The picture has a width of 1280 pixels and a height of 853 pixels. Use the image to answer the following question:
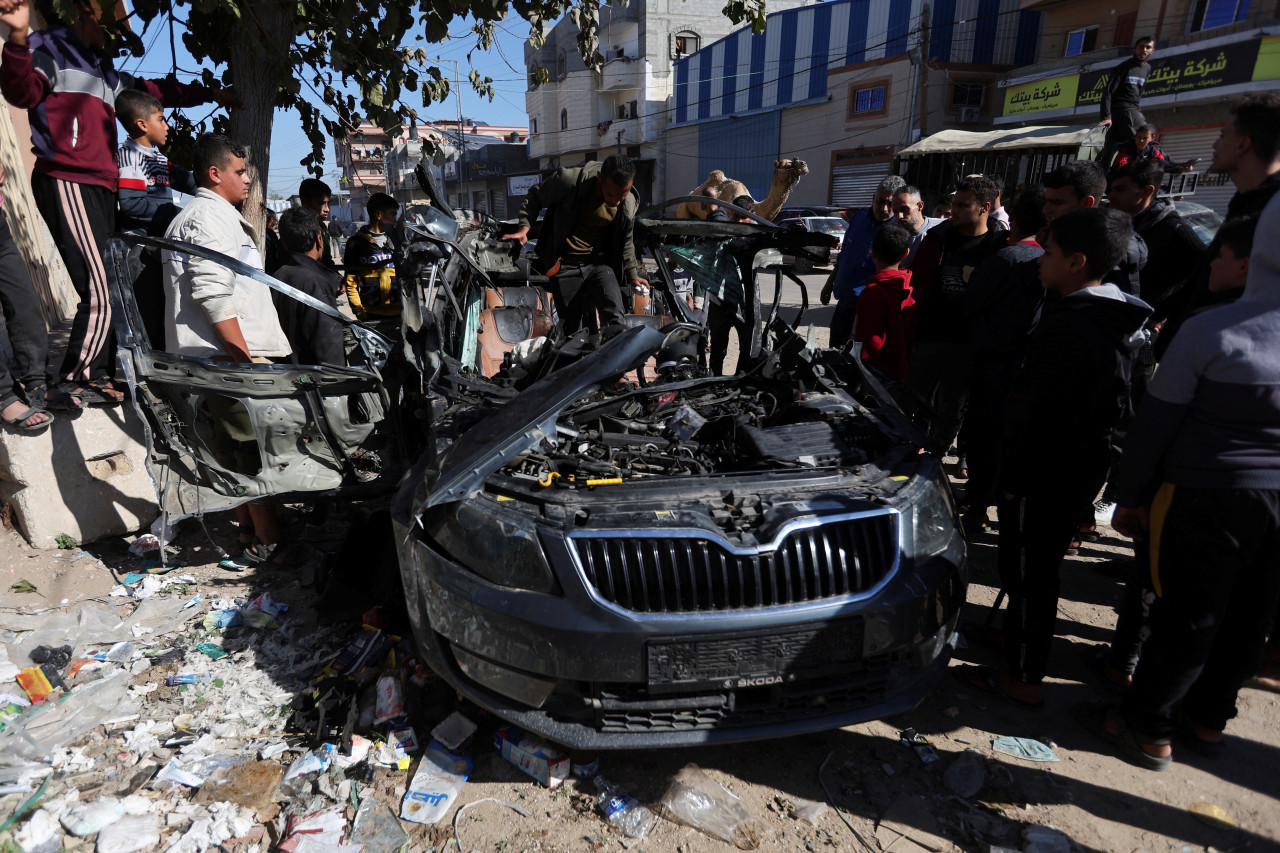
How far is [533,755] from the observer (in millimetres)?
2322

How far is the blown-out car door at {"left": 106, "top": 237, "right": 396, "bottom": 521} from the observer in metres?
3.07

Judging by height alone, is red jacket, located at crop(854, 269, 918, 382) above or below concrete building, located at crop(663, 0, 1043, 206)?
below

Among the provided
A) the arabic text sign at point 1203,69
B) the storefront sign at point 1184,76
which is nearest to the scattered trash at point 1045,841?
the arabic text sign at point 1203,69

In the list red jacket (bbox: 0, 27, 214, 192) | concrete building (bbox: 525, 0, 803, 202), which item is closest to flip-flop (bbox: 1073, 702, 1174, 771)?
red jacket (bbox: 0, 27, 214, 192)

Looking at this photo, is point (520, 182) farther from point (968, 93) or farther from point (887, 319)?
point (887, 319)

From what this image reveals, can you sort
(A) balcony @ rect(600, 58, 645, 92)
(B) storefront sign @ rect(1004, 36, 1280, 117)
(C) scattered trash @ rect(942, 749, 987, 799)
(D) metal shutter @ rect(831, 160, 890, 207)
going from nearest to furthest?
(C) scattered trash @ rect(942, 749, 987, 799) → (B) storefront sign @ rect(1004, 36, 1280, 117) → (D) metal shutter @ rect(831, 160, 890, 207) → (A) balcony @ rect(600, 58, 645, 92)

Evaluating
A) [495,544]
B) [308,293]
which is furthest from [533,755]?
[308,293]

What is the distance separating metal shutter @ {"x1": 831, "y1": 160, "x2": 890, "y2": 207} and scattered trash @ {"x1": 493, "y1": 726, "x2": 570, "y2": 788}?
2555 centimetres

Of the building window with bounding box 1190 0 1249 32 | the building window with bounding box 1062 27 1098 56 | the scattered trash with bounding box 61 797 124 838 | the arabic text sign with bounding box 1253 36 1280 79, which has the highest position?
the building window with bounding box 1062 27 1098 56

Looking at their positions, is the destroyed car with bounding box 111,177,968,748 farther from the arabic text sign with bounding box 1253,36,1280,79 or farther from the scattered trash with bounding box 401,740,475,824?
the arabic text sign with bounding box 1253,36,1280,79

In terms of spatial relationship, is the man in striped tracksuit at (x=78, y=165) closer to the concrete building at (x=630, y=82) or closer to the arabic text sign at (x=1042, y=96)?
the arabic text sign at (x=1042, y=96)

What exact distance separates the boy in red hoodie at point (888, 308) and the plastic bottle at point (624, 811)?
9.16ft

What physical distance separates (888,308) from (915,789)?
272cm

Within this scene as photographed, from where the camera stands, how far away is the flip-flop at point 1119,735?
7.71 feet
